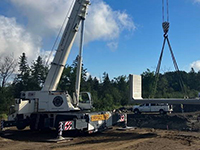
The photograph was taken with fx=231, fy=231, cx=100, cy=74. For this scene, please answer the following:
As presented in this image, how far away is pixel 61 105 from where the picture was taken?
1330 centimetres

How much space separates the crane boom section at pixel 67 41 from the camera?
14289 mm

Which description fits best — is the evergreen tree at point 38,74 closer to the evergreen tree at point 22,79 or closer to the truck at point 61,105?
the evergreen tree at point 22,79

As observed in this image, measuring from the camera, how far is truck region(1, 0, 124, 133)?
42.6ft

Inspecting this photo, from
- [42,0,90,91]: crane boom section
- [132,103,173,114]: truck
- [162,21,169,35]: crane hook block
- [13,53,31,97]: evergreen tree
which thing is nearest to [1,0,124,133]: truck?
[42,0,90,91]: crane boom section

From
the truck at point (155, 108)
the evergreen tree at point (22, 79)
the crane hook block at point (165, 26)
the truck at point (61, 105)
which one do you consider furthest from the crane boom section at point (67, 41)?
the evergreen tree at point (22, 79)

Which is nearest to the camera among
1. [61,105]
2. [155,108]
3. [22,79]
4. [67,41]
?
[61,105]

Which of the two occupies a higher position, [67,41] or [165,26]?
[165,26]

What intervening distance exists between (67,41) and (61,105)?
13.3ft

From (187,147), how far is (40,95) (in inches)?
330

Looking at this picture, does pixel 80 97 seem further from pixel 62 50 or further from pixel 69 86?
pixel 69 86

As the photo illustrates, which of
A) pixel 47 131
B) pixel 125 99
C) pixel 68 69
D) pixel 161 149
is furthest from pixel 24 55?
pixel 161 149

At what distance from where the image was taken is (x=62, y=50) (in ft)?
47.3

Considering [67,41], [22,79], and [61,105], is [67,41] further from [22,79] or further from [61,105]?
[22,79]

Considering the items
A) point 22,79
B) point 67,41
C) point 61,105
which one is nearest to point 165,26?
point 67,41
